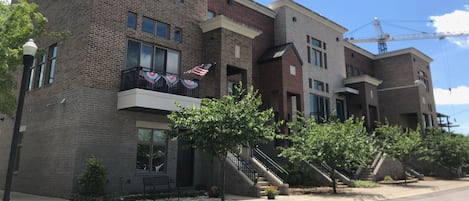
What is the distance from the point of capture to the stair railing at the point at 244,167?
55.3ft

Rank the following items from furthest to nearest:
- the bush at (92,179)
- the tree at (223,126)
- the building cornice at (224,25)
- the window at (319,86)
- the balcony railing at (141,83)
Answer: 1. the window at (319,86)
2. the building cornice at (224,25)
3. the balcony railing at (141,83)
4. the bush at (92,179)
5. the tree at (223,126)

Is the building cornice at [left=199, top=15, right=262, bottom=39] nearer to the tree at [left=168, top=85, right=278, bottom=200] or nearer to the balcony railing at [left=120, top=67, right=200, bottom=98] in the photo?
the balcony railing at [left=120, top=67, right=200, bottom=98]

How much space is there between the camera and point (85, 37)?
51.1 feet

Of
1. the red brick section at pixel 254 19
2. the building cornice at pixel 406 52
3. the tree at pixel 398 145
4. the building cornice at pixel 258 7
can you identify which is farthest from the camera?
the building cornice at pixel 406 52

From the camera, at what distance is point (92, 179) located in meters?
13.6

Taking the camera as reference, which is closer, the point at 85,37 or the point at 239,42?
the point at 85,37

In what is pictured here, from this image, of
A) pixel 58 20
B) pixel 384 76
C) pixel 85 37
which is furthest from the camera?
pixel 384 76

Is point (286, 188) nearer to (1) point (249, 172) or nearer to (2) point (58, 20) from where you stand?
(1) point (249, 172)

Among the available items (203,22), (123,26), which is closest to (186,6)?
(203,22)

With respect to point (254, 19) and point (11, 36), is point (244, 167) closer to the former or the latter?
point (11, 36)

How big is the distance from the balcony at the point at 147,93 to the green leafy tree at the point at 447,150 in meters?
24.6

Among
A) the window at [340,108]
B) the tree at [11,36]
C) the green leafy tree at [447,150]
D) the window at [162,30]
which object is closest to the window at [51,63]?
the tree at [11,36]

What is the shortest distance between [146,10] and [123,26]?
1.57 meters

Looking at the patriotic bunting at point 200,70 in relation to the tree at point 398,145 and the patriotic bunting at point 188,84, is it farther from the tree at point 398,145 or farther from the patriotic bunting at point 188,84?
the tree at point 398,145
